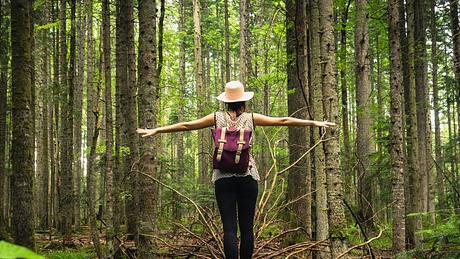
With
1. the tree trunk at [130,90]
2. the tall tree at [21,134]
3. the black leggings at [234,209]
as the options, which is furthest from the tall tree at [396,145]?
the tall tree at [21,134]

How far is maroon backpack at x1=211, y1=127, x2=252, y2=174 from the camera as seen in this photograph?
4797mm

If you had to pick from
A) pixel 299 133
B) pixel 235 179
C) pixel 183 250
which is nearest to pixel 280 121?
pixel 235 179

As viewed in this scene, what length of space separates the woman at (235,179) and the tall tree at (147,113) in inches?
27.6

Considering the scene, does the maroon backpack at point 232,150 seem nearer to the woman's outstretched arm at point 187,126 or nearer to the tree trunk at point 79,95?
the woman's outstretched arm at point 187,126

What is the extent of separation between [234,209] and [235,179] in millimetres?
368

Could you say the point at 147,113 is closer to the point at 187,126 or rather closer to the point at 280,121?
the point at 187,126

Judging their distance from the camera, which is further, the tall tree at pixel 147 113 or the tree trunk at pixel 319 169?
the tree trunk at pixel 319 169

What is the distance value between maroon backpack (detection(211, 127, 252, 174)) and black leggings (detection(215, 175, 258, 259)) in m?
0.19

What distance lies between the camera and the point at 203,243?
6598 mm

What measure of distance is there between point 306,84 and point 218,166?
355 centimetres

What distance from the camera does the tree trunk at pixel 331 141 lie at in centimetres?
529

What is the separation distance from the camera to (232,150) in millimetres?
4797

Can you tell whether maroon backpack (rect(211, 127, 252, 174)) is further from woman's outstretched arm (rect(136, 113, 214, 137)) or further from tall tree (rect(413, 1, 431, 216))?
tall tree (rect(413, 1, 431, 216))

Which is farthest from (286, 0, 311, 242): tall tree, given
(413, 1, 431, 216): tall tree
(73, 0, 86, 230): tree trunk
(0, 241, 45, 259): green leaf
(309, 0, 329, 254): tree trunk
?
(73, 0, 86, 230): tree trunk
